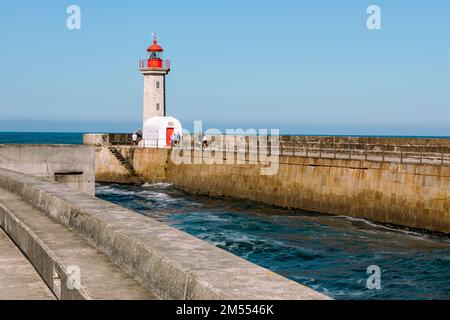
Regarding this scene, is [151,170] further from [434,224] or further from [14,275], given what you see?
[14,275]

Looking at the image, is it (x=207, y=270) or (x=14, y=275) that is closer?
(x=207, y=270)

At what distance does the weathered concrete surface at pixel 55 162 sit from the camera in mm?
15477

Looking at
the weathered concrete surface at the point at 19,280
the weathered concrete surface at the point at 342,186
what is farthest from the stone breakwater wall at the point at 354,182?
the weathered concrete surface at the point at 19,280

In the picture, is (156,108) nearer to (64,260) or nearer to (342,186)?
(342,186)

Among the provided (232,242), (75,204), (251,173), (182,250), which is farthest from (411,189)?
(182,250)

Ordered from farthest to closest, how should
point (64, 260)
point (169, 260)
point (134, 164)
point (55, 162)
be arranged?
point (134, 164)
point (55, 162)
point (64, 260)
point (169, 260)

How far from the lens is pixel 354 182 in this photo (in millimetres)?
26484

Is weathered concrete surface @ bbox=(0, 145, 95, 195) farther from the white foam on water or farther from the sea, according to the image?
the white foam on water

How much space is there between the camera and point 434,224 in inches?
858

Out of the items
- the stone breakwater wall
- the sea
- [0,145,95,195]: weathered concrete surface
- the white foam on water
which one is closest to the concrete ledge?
the sea

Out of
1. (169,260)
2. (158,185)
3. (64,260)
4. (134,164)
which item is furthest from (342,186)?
(169,260)

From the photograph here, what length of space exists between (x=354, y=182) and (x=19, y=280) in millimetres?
22028
